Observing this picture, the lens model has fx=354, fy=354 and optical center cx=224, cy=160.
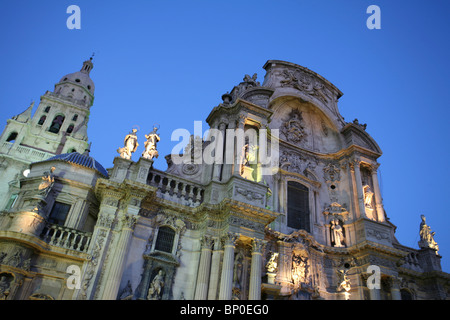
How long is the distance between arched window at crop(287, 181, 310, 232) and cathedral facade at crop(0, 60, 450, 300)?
0.23ft

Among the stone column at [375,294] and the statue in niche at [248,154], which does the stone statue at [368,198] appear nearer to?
the stone column at [375,294]

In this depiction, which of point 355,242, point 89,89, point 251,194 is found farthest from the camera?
point 89,89

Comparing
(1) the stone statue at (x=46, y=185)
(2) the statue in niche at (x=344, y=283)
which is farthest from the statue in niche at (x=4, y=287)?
(2) the statue in niche at (x=344, y=283)

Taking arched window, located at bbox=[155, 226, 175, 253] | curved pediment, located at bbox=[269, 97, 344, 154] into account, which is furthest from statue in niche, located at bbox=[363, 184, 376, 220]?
arched window, located at bbox=[155, 226, 175, 253]

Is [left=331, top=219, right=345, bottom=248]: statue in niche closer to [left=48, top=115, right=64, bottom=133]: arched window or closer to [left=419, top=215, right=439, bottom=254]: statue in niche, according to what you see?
[left=419, top=215, right=439, bottom=254]: statue in niche

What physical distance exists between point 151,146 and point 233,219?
588 cm

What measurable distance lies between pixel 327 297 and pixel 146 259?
421 inches

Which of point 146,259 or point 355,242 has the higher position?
point 355,242

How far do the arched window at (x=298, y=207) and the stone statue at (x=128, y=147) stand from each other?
10388 mm

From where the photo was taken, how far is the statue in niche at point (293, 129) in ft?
84.2

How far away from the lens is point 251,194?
61.2 ft

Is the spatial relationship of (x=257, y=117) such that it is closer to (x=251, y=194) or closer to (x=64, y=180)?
(x=251, y=194)
